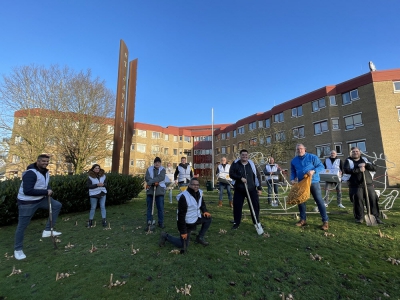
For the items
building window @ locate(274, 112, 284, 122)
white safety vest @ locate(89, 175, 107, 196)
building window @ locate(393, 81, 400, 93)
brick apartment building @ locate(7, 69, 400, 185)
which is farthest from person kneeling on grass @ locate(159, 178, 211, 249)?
building window @ locate(274, 112, 284, 122)

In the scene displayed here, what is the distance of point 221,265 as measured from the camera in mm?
3760

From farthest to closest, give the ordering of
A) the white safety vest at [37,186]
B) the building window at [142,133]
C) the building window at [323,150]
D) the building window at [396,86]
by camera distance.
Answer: the building window at [142,133] → the building window at [323,150] → the building window at [396,86] → the white safety vest at [37,186]

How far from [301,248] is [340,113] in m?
30.7

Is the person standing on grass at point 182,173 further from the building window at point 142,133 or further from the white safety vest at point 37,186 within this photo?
the building window at point 142,133

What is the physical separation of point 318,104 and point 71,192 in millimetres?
32561

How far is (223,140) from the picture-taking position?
5206 cm

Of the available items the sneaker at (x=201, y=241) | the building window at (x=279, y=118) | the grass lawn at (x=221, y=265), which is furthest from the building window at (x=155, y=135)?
the sneaker at (x=201, y=241)

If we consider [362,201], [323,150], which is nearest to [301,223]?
[362,201]

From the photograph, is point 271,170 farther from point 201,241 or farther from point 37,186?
point 37,186

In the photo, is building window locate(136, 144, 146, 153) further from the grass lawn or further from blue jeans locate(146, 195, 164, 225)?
blue jeans locate(146, 195, 164, 225)

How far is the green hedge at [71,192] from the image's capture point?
729cm

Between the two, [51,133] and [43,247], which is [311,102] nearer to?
[51,133]

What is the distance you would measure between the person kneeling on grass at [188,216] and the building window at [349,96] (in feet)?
101

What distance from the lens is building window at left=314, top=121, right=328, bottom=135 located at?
30891 mm
